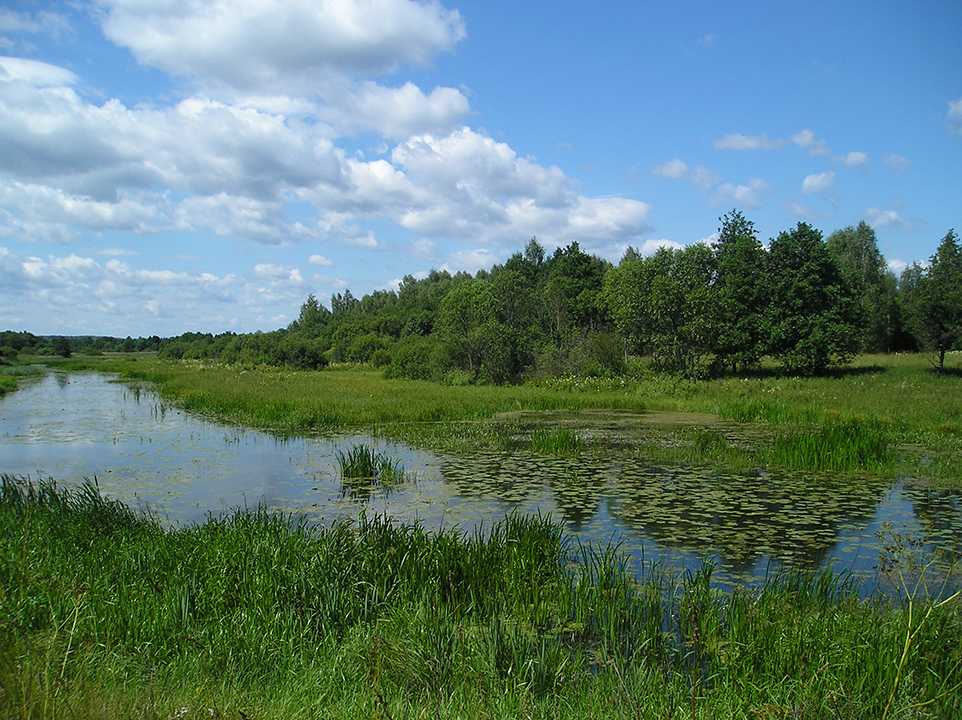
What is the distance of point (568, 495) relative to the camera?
10.3 m

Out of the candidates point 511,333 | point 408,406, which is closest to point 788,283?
point 511,333

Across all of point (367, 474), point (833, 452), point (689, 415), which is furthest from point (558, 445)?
point (689, 415)

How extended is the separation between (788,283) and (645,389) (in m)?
11.7

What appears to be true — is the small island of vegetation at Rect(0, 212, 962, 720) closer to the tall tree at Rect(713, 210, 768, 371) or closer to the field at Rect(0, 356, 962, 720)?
the field at Rect(0, 356, 962, 720)

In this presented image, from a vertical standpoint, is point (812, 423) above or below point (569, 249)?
below

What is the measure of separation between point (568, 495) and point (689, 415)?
12000 millimetres

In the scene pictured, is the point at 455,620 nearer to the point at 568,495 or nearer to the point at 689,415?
the point at 568,495

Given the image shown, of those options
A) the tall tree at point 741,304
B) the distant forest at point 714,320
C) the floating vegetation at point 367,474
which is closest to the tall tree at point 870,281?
the distant forest at point 714,320

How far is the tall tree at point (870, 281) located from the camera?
131 ft

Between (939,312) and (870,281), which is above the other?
(870,281)

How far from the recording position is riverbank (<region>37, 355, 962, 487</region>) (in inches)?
504

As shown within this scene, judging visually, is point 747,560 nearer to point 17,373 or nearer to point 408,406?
point 408,406

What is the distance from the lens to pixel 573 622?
544 cm

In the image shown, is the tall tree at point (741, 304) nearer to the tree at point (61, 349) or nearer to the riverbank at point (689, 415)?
the riverbank at point (689, 415)
